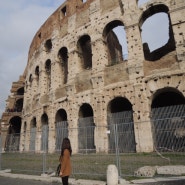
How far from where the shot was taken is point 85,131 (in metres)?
11.8

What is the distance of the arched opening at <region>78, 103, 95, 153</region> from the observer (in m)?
11.2

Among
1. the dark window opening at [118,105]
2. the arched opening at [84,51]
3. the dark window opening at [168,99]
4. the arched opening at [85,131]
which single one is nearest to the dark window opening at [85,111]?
the arched opening at [85,131]

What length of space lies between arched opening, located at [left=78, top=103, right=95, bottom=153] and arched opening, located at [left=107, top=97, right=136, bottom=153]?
3.78ft

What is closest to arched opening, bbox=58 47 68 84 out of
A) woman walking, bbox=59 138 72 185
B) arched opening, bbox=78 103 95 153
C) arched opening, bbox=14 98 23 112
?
arched opening, bbox=78 103 95 153

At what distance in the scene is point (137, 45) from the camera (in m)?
11.2

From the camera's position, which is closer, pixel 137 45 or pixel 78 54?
pixel 137 45

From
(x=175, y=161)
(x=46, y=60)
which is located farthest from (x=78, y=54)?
(x=175, y=161)

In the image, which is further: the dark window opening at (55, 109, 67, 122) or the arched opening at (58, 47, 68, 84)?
the arched opening at (58, 47, 68, 84)

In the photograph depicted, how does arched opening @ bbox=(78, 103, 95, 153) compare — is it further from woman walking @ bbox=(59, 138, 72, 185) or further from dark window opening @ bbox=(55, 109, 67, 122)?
woman walking @ bbox=(59, 138, 72, 185)

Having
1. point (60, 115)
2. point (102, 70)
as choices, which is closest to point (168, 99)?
point (102, 70)

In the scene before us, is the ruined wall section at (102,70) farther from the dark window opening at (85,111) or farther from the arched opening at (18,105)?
the arched opening at (18,105)

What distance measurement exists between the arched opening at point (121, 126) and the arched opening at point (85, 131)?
115 cm

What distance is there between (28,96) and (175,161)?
16046 mm

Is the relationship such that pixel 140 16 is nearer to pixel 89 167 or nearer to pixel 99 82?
pixel 99 82
